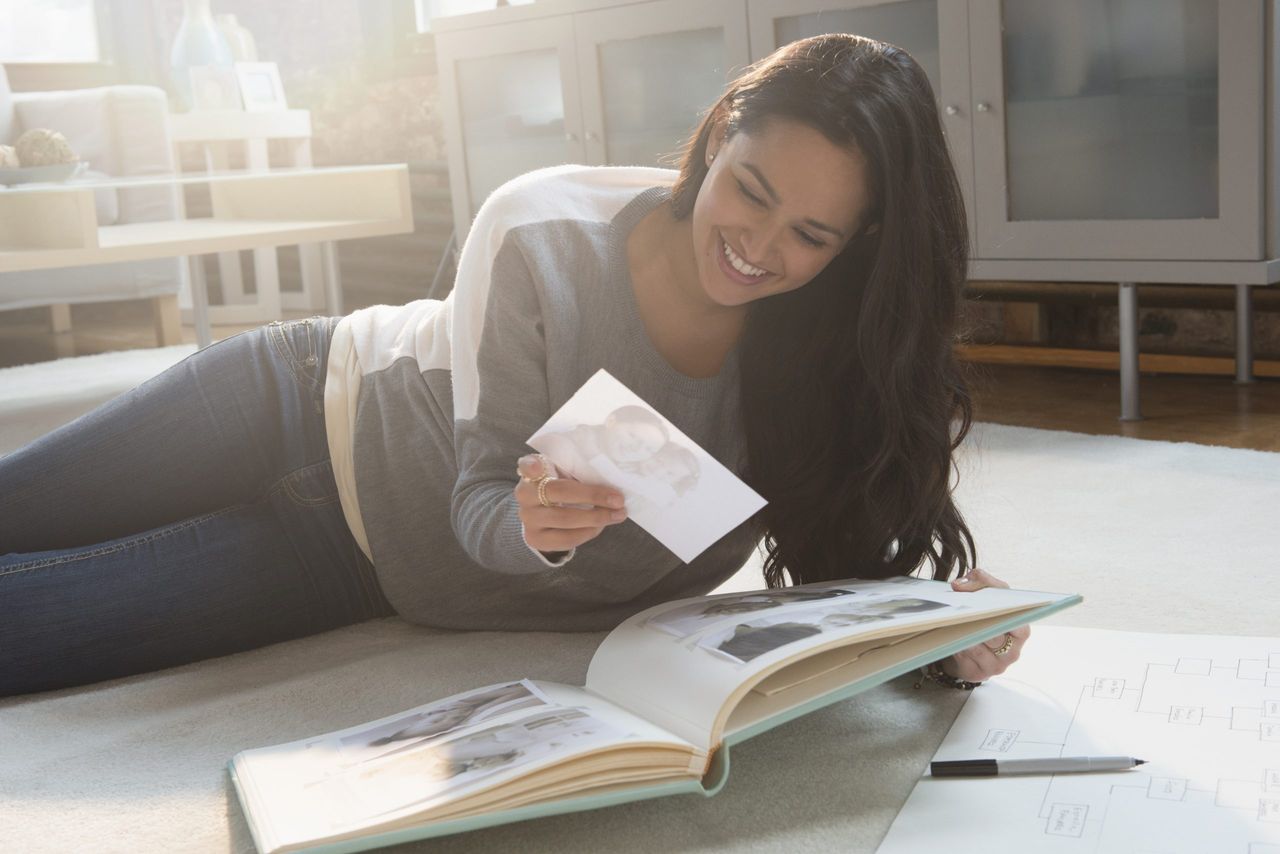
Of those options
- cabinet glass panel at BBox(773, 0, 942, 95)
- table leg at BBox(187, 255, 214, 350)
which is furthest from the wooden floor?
table leg at BBox(187, 255, 214, 350)

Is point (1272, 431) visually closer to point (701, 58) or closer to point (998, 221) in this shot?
point (998, 221)

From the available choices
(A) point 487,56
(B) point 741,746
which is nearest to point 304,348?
(B) point 741,746

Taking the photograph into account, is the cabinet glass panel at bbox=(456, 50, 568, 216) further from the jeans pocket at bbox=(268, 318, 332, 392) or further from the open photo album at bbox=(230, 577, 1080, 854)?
the open photo album at bbox=(230, 577, 1080, 854)

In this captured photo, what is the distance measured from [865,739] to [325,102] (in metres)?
3.88

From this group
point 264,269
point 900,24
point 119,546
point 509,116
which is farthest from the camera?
point 264,269

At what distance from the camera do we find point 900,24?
99.0 inches

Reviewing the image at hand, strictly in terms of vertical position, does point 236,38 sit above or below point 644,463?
above

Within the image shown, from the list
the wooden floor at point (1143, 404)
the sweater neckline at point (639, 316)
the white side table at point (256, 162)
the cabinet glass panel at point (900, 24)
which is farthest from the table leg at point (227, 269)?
the sweater neckline at point (639, 316)

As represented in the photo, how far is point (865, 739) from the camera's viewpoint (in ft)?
3.36

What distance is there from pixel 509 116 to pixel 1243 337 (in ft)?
5.86

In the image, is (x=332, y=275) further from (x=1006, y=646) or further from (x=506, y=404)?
(x=1006, y=646)

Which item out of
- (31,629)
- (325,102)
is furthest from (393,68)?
(31,629)

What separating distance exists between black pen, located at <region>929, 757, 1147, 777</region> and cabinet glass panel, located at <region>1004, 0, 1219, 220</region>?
1536 millimetres

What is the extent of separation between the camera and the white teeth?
1.08 meters
